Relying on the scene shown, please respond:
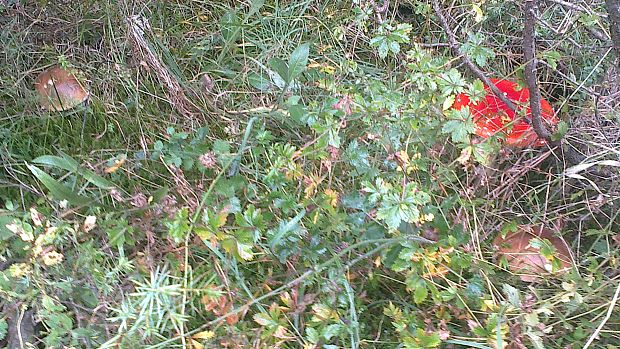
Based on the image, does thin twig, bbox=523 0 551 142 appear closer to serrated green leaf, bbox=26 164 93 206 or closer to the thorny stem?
the thorny stem

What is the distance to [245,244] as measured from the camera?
101 centimetres

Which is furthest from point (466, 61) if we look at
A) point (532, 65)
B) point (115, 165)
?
point (115, 165)

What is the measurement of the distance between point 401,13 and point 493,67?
368 millimetres

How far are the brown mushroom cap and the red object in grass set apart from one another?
100cm

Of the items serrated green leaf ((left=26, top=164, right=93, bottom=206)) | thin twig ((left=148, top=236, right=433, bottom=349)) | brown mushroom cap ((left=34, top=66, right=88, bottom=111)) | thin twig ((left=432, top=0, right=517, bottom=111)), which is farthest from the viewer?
brown mushroom cap ((left=34, top=66, right=88, bottom=111))

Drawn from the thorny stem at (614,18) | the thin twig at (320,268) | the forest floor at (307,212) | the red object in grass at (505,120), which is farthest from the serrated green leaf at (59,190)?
the thorny stem at (614,18)

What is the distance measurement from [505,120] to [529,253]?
12.5 inches

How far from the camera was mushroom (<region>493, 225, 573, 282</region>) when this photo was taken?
1.19m

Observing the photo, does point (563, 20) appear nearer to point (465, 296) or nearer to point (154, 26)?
point (465, 296)

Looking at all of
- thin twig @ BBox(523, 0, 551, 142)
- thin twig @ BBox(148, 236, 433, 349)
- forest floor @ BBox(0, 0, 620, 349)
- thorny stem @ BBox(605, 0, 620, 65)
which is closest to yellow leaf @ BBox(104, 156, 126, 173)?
forest floor @ BBox(0, 0, 620, 349)

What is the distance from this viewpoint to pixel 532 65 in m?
1.20

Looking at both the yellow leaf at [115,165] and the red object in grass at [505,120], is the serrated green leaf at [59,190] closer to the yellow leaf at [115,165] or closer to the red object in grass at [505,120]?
the yellow leaf at [115,165]

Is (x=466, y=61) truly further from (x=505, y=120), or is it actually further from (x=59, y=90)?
(x=59, y=90)

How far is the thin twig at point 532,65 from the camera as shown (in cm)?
112
